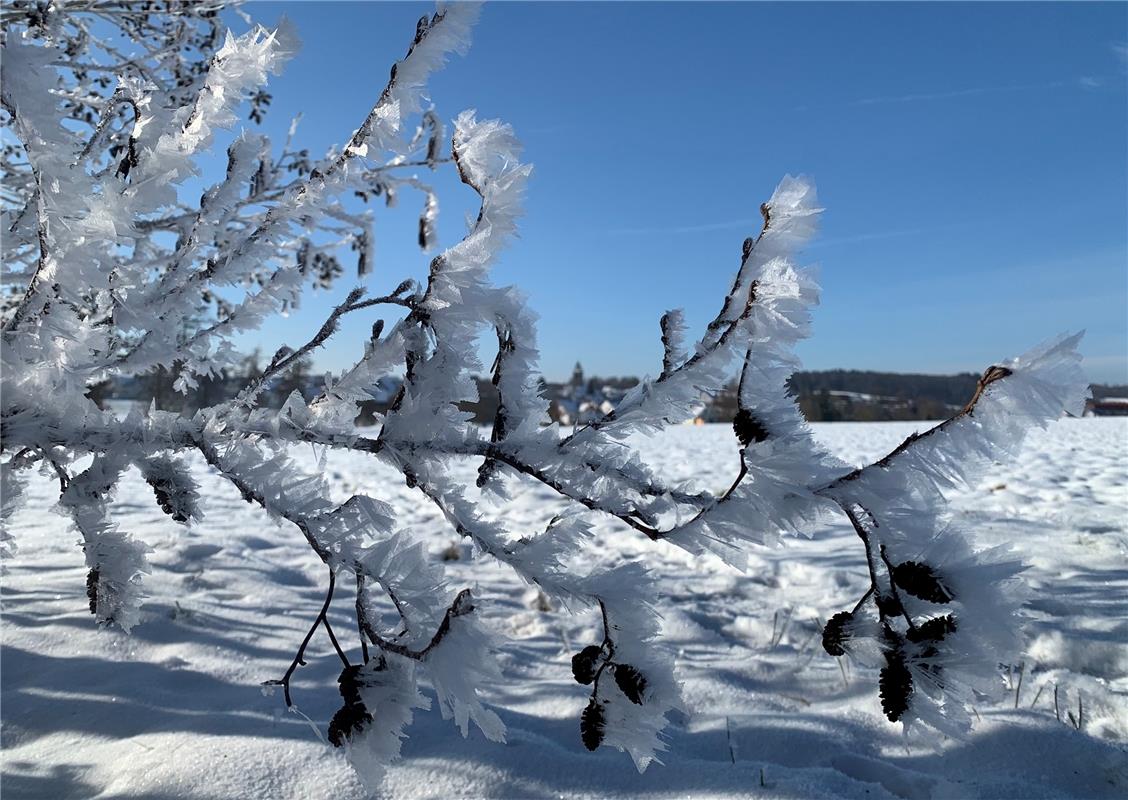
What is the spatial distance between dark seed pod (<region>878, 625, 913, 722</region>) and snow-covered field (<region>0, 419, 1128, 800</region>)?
3.9 inches

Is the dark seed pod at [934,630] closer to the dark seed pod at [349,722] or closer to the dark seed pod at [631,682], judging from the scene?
the dark seed pod at [631,682]

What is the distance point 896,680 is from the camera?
0.79 meters

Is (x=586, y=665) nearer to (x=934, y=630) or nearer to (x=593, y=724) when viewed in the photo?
(x=593, y=724)

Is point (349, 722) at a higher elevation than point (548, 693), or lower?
higher

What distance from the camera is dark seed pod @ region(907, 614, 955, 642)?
2.53 ft

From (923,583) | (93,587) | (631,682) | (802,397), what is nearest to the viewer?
(923,583)

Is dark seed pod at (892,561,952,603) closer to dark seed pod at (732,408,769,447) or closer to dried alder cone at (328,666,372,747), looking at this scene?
dark seed pod at (732,408,769,447)

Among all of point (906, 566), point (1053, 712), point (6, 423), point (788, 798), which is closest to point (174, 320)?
point (6, 423)

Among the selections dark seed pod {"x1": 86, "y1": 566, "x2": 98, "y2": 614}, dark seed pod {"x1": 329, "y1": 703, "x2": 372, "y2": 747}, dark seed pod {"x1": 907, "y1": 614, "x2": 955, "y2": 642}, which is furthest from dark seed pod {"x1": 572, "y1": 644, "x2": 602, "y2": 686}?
dark seed pod {"x1": 86, "y1": 566, "x2": 98, "y2": 614}

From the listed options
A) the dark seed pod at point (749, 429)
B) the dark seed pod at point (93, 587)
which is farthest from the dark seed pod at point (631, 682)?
the dark seed pod at point (93, 587)

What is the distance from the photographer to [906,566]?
78 cm

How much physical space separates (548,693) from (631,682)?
165 centimetres

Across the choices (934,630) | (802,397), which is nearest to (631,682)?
(934,630)

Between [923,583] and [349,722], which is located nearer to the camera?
[923,583]
